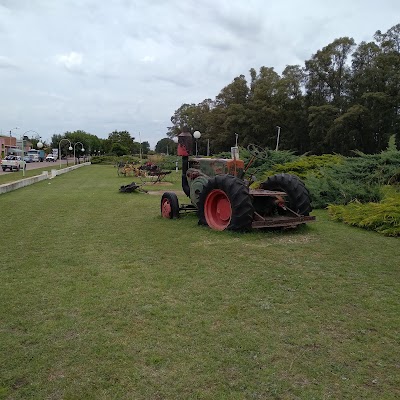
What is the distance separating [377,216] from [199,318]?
571 centimetres

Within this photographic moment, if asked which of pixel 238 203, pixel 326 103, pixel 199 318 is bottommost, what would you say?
pixel 199 318

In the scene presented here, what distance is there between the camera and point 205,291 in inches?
180

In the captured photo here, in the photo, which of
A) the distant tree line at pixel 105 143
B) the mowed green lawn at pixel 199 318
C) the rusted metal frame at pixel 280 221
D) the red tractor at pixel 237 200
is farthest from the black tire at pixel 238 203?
the distant tree line at pixel 105 143

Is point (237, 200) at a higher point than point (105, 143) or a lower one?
lower

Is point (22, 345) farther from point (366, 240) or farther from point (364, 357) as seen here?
point (366, 240)

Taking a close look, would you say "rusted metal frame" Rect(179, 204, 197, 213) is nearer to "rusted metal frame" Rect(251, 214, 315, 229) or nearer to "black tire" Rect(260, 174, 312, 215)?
"black tire" Rect(260, 174, 312, 215)

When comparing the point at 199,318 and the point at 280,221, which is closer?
the point at 199,318

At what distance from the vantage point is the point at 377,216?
823 centimetres

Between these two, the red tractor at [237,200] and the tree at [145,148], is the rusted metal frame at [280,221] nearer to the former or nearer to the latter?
the red tractor at [237,200]

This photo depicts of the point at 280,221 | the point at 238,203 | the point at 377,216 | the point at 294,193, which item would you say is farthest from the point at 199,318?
the point at 377,216

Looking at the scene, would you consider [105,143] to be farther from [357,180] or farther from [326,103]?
[357,180]

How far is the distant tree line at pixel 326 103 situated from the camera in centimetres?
3941

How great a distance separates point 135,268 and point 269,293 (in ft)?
6.25

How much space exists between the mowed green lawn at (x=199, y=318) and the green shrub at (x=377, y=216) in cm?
76
